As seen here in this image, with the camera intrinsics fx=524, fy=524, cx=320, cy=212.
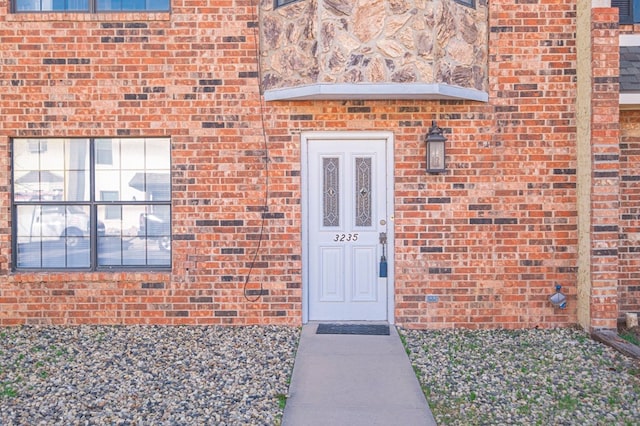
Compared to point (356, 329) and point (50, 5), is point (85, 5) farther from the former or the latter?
point (356, 329)

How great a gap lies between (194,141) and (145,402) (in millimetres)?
3232

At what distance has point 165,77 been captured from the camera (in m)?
6.46

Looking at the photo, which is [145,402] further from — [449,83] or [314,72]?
[449,83]

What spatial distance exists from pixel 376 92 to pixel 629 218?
374cm

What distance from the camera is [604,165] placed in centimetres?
608

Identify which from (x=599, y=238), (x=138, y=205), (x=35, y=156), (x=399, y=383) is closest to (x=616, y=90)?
(x=599, y=238)

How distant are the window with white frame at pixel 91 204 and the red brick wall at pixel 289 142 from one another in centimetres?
20

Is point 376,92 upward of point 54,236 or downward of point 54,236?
upward

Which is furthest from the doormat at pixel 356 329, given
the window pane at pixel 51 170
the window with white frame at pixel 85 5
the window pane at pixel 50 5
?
the window pane at pixel 50 5

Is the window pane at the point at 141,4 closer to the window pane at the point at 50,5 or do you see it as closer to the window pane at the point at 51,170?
the window pane at the point at 50,5

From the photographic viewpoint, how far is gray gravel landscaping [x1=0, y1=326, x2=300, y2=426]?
4.21m

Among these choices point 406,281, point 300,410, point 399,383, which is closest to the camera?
point 300,410

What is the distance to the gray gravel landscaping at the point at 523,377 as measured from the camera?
167 inches

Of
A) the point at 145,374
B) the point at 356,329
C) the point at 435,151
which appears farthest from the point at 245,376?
the point at 435,151
